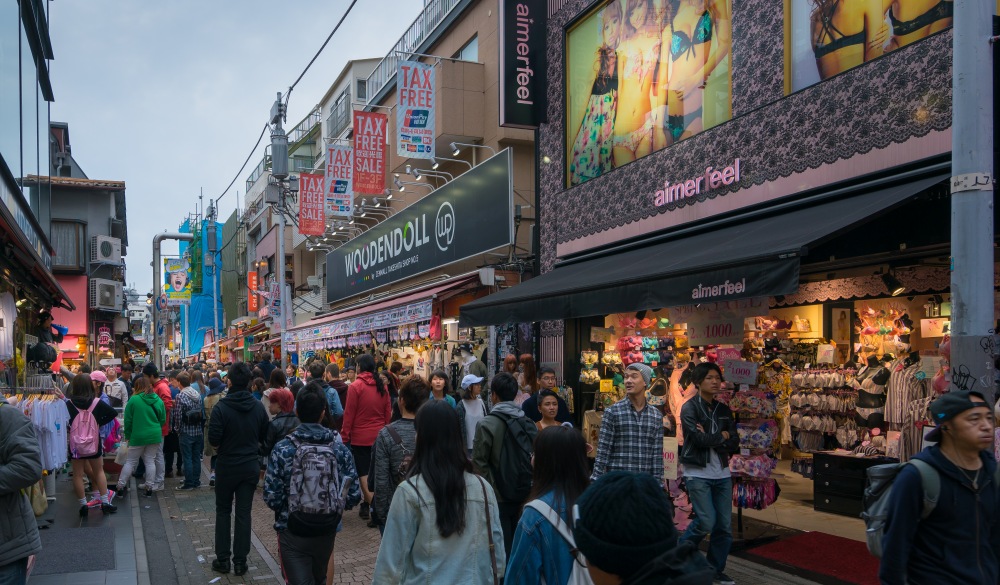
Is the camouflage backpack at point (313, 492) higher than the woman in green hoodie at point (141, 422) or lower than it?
higher

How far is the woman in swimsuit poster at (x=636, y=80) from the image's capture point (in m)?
11.5

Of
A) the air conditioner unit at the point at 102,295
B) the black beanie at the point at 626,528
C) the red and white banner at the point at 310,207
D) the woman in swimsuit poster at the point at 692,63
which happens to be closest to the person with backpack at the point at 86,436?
the woman in swimsuit poster at the point at 692,63

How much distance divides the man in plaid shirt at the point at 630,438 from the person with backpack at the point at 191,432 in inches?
316

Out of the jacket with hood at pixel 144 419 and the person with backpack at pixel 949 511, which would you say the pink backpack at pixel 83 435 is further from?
the person with backpack at pixel 949 511

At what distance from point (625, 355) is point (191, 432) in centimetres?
691

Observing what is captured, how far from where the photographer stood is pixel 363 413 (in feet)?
29.4

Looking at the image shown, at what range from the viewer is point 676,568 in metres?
2.00

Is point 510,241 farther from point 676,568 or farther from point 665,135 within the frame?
point 676,568

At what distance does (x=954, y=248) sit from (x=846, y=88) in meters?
3.93

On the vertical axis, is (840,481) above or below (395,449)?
below

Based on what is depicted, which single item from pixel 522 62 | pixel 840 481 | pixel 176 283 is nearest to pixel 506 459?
pixel 840 481

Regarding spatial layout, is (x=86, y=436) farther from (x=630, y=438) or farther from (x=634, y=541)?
(x=634, y=541)

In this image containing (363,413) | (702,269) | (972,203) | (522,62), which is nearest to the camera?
(972,203)

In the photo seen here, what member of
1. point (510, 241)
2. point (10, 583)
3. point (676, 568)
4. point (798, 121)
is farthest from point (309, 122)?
point (676, 568)
